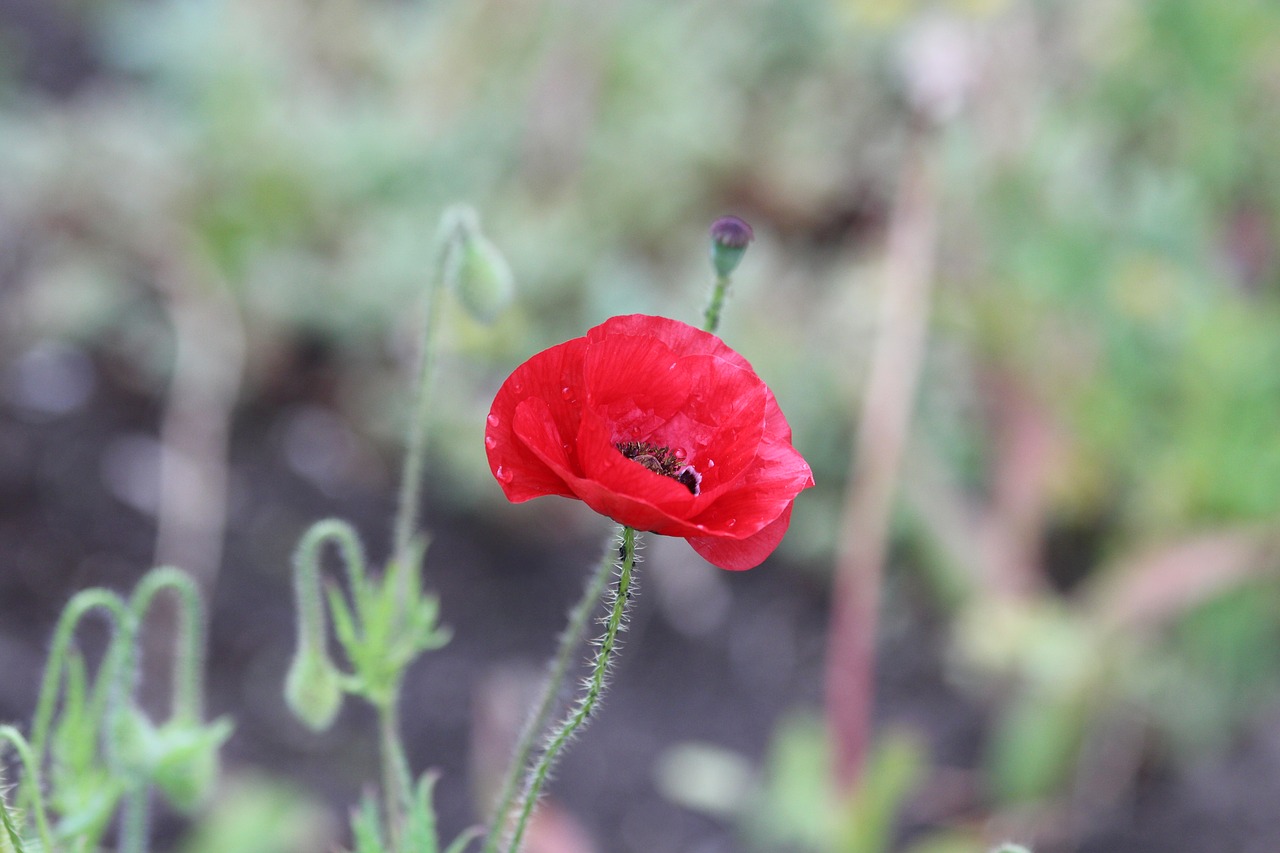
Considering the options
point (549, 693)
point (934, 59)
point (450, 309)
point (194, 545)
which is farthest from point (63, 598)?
point (934, 59)

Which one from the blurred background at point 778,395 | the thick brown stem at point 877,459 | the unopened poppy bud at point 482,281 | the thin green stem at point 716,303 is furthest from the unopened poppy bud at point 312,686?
the thick brown stem at point 877,459

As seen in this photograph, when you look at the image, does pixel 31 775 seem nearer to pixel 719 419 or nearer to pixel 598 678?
pixel 598 678

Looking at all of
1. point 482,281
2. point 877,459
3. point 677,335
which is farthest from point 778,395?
point 677,335

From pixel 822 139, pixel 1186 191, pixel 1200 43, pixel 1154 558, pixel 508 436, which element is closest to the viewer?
pixel 508 436

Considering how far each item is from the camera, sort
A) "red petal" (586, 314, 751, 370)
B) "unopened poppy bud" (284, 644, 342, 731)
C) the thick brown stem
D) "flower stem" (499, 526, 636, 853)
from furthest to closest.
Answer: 1. the thick brown stem
2. "unopened poppy bud" (284, 644, 342, 731)
3. "red petal" (586, 314, 751, 370)
4. "flower stem" (499, 526, 636, 853)

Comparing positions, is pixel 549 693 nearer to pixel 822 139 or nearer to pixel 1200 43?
pixel 1200 43

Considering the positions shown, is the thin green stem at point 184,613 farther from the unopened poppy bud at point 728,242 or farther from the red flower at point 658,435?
the unopened poppy bud at point 728,242

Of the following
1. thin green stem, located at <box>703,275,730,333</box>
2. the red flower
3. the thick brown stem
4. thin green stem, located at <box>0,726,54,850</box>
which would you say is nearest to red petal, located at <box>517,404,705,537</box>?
the red flower

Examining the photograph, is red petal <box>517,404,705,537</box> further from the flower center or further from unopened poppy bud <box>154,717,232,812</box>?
unopened poppy bud <box>154,717,232,812</box>
